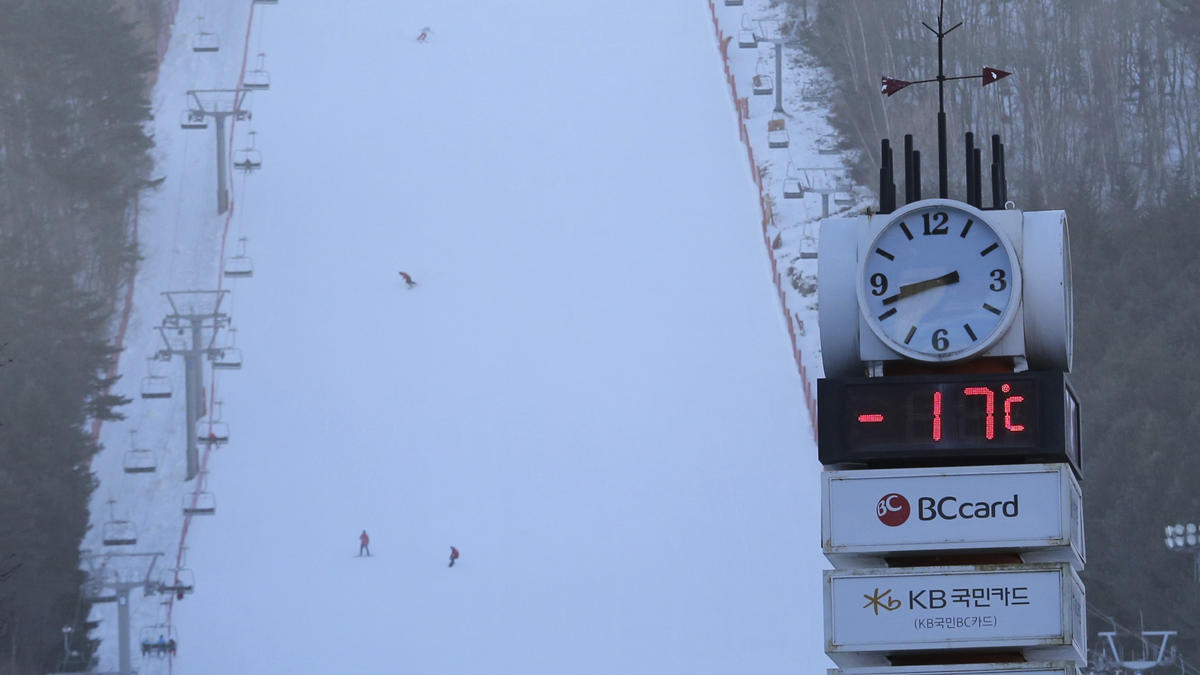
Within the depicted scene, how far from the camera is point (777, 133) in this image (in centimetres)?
3909

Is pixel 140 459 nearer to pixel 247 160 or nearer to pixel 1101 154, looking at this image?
pixel 247 160

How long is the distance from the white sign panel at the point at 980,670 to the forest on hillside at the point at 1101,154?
1979cm

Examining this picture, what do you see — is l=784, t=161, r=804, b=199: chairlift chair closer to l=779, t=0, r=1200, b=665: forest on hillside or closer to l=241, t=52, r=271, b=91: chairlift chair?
l=779, t=0, r=1200, b=665: forest on hillside

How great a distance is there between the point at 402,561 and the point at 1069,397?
17251 millimetres

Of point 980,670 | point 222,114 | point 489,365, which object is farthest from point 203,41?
point 980,670

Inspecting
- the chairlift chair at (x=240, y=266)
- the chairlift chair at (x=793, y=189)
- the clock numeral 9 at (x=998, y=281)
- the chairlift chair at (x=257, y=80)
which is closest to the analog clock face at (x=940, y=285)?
the clock numeral 9 at (x=998, y=281)

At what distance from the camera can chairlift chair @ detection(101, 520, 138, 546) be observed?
27.8m

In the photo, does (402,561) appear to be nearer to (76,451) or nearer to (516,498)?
(516,498)

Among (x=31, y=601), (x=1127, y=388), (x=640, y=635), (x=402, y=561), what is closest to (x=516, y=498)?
(x=402, y=561)

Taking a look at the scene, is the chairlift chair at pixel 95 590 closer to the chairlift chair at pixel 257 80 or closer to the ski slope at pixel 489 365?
the ski slope at pixel 489 365

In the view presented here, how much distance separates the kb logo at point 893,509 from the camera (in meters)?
10.4

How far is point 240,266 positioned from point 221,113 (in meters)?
2.48

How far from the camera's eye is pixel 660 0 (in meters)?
44.9

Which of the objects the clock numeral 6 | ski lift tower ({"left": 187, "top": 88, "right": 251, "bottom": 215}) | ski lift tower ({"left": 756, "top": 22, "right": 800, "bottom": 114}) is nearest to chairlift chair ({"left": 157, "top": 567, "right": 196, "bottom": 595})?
ski lift tower ({"left": 187, "top": 88, "right": 251, "bottom": 215})
